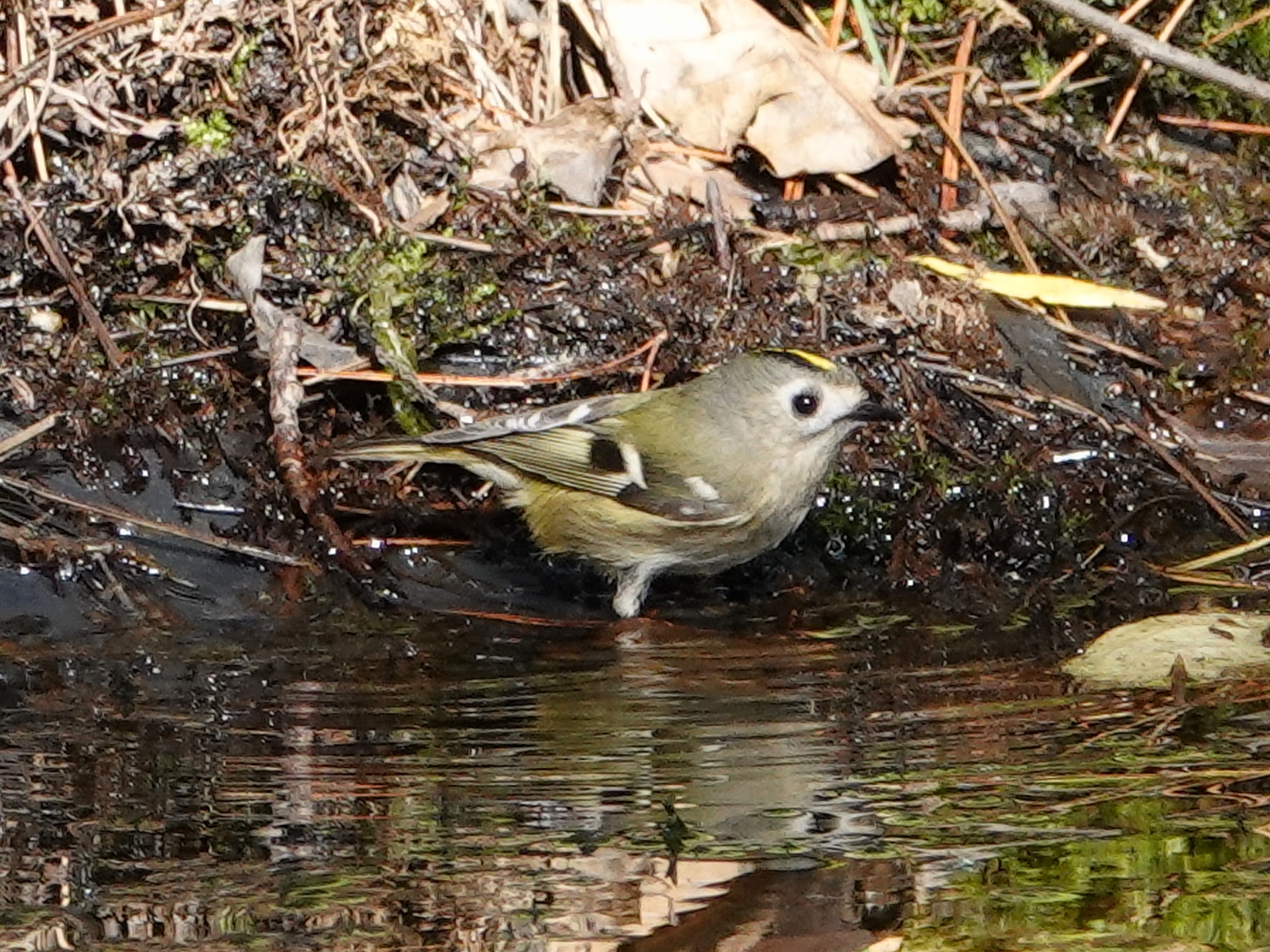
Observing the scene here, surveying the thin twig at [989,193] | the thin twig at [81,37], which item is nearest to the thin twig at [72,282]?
the thin twig at [81,37]

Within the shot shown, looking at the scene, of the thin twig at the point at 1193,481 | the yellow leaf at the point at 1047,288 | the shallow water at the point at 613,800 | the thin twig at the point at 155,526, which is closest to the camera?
the shallow water at the point at 613,800

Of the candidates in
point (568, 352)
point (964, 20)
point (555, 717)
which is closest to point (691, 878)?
point (555, 717)

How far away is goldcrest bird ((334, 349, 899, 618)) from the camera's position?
4.91 meters

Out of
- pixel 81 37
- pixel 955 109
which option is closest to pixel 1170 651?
pixel 955 109

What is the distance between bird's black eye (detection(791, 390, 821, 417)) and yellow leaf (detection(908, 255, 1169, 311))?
0.83 metres

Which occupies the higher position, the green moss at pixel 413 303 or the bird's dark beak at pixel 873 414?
the green moss at pixel 413 303

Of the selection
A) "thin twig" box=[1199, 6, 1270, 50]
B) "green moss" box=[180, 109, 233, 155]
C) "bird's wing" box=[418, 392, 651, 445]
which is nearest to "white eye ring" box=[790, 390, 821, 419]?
"bird's wing" box=[418, 392, 651, 445]

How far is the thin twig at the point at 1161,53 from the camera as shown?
5480 mm

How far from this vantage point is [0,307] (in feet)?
16.8

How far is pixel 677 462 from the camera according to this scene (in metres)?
5.12

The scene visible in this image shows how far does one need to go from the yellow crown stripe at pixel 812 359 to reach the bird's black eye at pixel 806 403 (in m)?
0.08

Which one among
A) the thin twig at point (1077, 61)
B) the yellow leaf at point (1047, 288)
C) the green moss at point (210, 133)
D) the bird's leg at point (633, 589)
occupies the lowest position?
the bird's leg at point (633, 589)

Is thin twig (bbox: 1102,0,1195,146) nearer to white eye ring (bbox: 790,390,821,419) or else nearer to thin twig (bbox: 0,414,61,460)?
white eye ring (bbox: 790,390,821,419)

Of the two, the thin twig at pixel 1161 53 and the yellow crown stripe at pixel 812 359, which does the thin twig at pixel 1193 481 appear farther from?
the thin twig at pixel 1161 53
